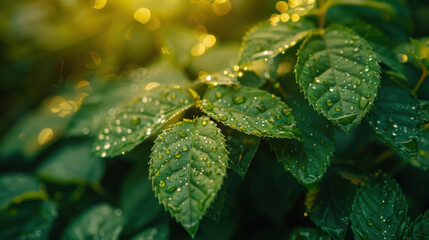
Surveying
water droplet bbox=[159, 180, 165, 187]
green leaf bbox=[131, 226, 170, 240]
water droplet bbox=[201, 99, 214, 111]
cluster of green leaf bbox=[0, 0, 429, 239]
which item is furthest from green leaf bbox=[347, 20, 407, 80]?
green leaf bbox=[131, 226, 170, 240]

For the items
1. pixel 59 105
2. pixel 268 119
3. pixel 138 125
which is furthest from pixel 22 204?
pixel 268 119

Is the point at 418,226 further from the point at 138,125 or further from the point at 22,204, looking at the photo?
the point at 22,204

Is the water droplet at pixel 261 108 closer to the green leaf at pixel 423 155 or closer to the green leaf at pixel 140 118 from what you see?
the green leaf at pixel 140 118

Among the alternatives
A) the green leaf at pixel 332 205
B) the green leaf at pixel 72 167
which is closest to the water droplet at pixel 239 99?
the green leaf at pixel 332 205

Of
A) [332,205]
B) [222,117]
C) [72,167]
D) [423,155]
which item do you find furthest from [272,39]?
[72,167]

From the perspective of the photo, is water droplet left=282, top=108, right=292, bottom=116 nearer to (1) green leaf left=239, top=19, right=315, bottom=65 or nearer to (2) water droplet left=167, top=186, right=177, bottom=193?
(1) green leaf left=239, top=19, right=315, bottom=65

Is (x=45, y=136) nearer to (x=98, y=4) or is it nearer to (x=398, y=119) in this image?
(x=98, y=4)
